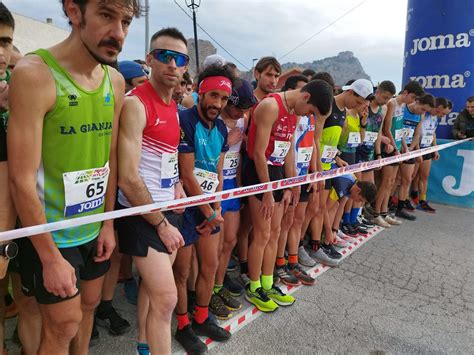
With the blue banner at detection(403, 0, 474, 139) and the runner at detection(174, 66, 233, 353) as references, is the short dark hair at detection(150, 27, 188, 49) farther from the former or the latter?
the blue banner at detection(403, 0, 474, 139)

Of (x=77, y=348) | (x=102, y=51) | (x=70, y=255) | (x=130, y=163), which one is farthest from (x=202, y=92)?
(x=77, y=348)

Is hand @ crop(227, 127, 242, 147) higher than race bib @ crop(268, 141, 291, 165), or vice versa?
hand @ crop(227, 127, 242, 147)

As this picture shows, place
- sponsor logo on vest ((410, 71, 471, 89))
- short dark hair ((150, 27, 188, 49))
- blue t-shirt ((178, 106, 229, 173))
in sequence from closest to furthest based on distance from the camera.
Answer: short dark hair ((150, 27, 188, 49))
blue t-shirt ((178, 106, 229, 173))
sponsor logo on vest ((410, 71, 471, 89))

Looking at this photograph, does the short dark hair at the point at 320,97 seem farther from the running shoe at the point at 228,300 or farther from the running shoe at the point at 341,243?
the running shoe at the point at 341,243

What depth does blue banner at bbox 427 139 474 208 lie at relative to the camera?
6.80m

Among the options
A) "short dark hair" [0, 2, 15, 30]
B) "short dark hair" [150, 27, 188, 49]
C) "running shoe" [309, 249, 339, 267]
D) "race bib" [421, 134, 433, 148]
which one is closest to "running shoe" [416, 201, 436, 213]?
"race bib" [421, 134, 433, 148]

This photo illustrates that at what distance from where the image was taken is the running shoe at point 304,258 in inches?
157

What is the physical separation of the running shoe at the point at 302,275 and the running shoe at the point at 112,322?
178cm

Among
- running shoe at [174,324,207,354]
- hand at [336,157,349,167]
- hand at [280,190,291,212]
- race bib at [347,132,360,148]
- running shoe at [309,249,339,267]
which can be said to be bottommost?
running shoe at [309,249,339,267]

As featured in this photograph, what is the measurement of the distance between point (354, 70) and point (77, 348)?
186383 millimetres

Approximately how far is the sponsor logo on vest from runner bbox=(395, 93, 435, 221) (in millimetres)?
1513

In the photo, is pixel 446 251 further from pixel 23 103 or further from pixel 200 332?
pixel 23 103

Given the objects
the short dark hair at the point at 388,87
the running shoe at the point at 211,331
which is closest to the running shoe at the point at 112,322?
the running shoe at the point at 211,331

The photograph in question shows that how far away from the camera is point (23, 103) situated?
1.29m
